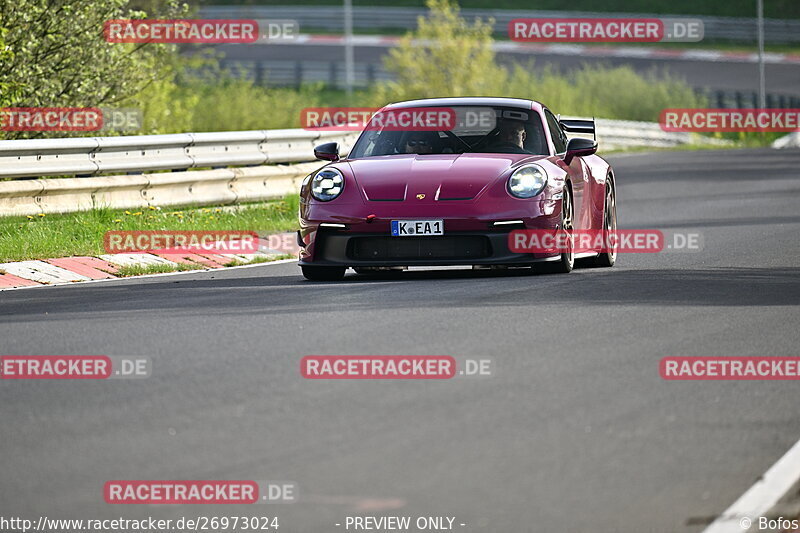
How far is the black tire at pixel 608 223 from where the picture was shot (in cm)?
1338

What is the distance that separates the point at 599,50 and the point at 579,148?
1944 inches

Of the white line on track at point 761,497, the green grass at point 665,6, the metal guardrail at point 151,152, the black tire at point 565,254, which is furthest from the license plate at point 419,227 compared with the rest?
the green grass at point 665,6

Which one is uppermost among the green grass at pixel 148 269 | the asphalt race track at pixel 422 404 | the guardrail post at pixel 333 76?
the guardrail post at pixel 333 76

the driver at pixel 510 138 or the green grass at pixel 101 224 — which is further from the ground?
the driver at pixel 510 138

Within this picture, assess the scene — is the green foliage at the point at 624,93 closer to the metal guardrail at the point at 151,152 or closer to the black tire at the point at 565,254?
the metal guardrail at the point at 151,152

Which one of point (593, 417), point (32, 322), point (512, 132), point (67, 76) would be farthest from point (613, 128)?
point (593, 417)

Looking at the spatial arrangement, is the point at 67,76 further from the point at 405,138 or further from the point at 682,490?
the point at 682,490

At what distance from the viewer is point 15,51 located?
18875 mm

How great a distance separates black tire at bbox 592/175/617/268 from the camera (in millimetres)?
13383

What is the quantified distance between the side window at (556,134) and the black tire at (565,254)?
856mm

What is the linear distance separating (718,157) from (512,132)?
19.4 meters

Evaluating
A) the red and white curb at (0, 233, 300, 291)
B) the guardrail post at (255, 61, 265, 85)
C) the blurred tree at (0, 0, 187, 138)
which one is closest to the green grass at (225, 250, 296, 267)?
the red and white curb at (0, 233, 300, 291)

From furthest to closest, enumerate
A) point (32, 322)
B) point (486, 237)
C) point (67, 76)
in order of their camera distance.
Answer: point (67, 76) < point (486, 237) < point (32, 322)

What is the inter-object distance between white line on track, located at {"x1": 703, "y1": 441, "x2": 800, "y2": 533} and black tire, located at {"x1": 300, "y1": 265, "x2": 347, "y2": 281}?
6.29 m
